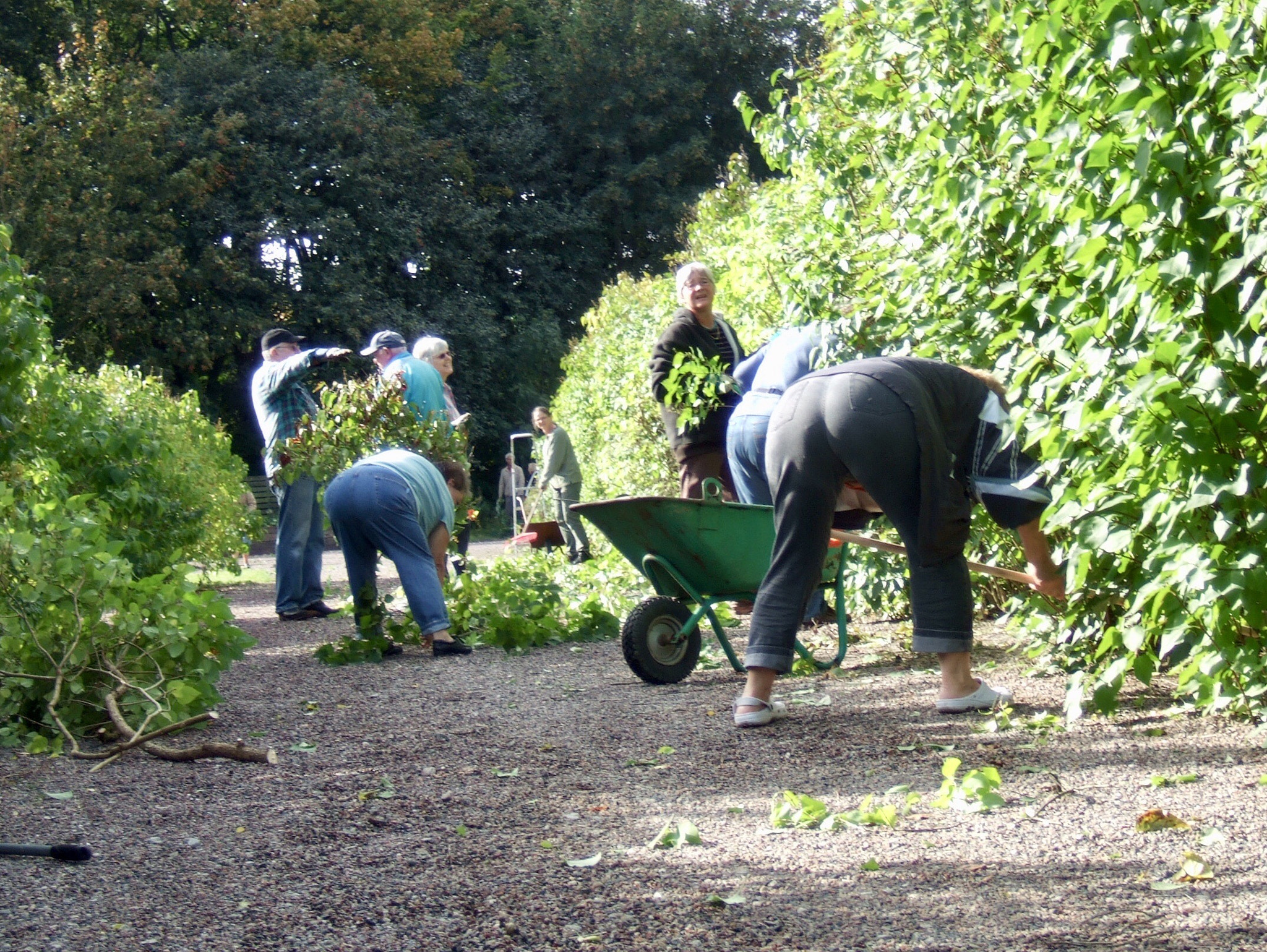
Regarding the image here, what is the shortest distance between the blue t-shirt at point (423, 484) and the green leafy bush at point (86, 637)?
1.81m

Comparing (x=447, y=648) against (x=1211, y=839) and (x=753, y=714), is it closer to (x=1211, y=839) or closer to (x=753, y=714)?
(x=753, y=714)

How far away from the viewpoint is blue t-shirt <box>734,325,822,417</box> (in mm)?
6090

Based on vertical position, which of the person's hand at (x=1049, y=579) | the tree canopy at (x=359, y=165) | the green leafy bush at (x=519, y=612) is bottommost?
the green leafy bush at (x=519, y=612)

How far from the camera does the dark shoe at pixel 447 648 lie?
681 cm

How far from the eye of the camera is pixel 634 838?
3264mm

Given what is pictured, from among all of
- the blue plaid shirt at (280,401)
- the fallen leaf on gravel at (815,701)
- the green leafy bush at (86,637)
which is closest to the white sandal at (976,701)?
the fallen leaf on gravel at (815,701)

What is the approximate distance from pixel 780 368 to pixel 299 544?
3.76 m

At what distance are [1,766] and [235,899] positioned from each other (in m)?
1.81

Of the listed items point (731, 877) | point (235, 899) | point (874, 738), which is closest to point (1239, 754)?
point (874, 738)

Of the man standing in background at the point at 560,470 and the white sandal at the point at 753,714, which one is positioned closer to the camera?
the white sandal at the point at 753,714

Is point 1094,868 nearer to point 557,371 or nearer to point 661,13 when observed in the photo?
point 557,371

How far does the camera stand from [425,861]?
3.13m

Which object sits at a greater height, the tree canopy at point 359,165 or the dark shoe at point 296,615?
the tree canopy at point 359,165

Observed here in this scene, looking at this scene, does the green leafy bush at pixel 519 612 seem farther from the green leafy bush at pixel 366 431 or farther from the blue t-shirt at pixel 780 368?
the blue t-shirt at pixel 780 368
